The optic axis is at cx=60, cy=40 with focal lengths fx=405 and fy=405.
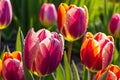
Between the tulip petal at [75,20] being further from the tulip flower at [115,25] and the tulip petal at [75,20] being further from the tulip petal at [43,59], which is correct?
the tulip flower at [115,25]

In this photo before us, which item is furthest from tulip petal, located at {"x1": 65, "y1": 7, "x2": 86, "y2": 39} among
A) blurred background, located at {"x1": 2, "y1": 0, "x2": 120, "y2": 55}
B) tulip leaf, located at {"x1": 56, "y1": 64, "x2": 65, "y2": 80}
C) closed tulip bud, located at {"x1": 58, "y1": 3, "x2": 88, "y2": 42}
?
blurred background, located at {"x1": 2, "y1": 0, "x2": 120, "y2": 55}

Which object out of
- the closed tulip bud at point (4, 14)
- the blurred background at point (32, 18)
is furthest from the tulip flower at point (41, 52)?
the blurred background at point (32, 18)

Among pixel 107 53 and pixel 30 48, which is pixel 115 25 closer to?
pixel 107 53

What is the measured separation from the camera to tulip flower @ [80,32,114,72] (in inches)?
60.3

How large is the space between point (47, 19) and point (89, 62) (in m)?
1.27

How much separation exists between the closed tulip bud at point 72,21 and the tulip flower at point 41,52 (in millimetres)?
372

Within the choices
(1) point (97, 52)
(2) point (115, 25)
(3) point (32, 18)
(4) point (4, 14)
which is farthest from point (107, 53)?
(3) point (32, 18)

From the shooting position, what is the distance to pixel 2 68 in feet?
4.96

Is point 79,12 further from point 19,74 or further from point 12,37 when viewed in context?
point 12,37

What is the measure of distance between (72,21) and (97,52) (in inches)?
10.9

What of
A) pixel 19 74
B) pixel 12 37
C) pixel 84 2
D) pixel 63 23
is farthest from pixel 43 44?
pixel 12 37

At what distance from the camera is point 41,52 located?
53.8 inches

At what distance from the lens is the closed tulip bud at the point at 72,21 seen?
1.78 meters

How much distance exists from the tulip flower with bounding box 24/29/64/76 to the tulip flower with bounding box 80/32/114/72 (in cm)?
19
